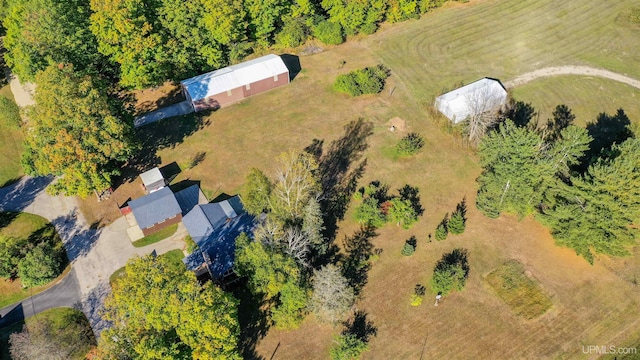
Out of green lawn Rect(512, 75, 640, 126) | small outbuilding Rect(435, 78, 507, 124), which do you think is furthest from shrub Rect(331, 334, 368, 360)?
green lawn Rect(512, 75, 640, 126)

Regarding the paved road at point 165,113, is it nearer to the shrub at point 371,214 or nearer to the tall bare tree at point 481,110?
the shrub at point 371,214

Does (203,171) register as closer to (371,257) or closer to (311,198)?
(311,198)

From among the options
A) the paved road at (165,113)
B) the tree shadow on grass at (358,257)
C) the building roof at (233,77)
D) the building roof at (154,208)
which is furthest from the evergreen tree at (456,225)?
the paved road at (165,113)

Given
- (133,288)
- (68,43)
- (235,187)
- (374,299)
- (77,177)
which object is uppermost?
(68,43)

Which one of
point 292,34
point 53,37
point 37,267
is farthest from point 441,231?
point 53,37

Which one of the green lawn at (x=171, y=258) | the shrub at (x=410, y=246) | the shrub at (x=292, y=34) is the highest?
the shrub at (x=292, y=34)

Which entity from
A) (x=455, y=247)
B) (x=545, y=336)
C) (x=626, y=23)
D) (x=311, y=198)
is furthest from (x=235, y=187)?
(x=626, y=23)
